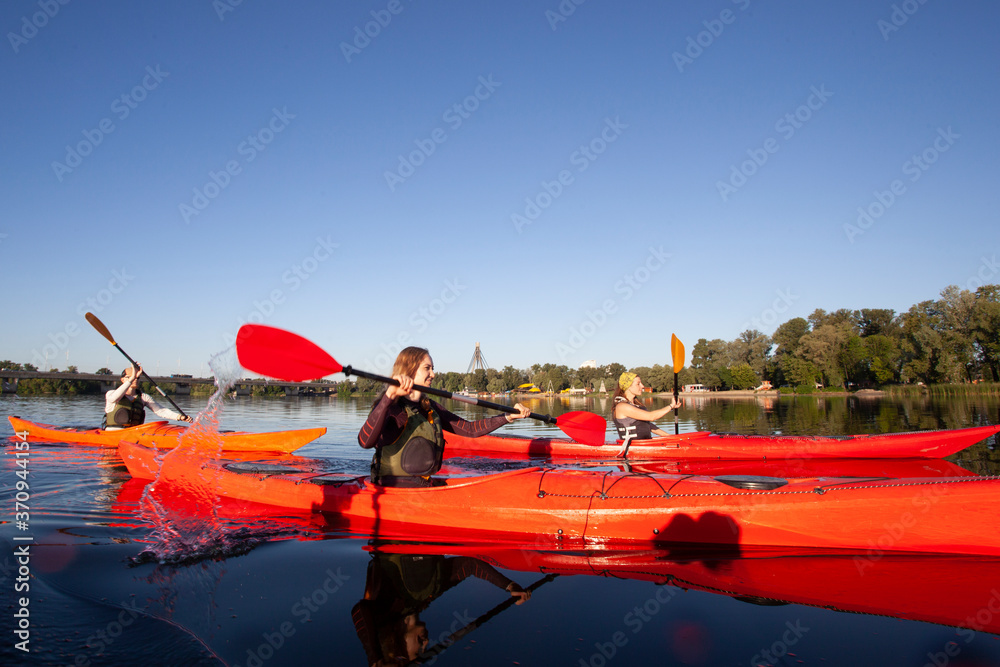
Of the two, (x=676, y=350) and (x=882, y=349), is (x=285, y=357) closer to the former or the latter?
(x=676, y=350)

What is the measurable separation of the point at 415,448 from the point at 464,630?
198cm

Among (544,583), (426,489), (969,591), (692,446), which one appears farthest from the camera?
(692,446)

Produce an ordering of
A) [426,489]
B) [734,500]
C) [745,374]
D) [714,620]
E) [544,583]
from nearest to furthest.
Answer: [714,620], [544,583], [734,500], [426,489], [745,374]

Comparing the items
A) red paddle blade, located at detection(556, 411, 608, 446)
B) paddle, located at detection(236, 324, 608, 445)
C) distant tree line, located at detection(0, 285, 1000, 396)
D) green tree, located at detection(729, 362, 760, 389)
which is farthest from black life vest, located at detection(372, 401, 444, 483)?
green tree, located at detection(729, 362, 760, 389)

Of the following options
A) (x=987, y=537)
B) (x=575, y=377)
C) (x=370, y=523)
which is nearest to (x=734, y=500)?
(x=987, y=537)

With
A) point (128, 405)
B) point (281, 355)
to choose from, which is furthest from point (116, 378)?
point (281, 355)

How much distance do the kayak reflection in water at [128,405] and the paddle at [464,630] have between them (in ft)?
27.5

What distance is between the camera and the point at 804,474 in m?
7.46

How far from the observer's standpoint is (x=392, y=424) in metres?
4.61

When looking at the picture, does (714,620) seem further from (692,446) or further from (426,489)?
(692,446)

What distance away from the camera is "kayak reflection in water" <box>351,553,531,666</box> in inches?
Result: 111

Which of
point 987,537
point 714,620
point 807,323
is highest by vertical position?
point 807,323

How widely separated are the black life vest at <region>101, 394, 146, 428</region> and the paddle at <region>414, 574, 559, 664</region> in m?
9.22

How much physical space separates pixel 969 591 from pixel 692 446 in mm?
5290
